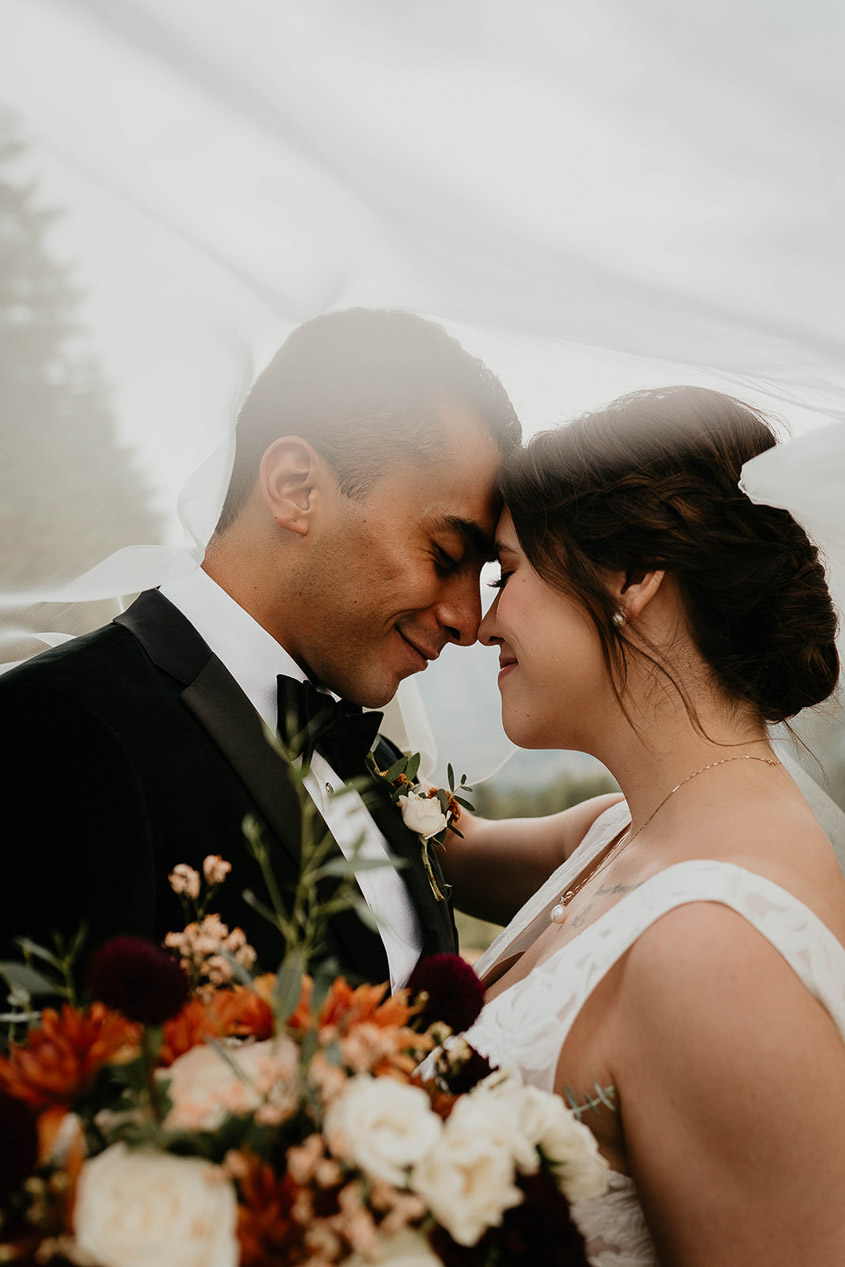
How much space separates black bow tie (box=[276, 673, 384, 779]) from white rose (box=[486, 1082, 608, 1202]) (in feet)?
3.89

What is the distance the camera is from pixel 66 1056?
0.97 meters

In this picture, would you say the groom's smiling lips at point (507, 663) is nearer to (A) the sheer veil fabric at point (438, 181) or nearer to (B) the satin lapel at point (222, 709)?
(B) the satin lapel at point (222, 709)

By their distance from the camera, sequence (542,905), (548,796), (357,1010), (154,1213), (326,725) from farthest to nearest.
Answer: (548,796) → (542,905) → (326,725) → (357,1010) → (154,1213)

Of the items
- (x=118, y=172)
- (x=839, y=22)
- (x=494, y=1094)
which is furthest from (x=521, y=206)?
(x=494, y=1094)

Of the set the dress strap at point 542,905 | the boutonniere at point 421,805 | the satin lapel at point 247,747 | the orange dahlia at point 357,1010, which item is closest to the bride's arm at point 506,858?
the dress strap at point 542,905

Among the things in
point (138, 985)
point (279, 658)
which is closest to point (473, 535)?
point (279, 658)

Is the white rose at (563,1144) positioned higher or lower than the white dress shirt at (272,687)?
higher

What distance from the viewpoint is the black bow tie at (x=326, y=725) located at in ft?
7.51

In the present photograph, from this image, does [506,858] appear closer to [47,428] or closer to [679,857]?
[679,857]

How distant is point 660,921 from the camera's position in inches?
66.8

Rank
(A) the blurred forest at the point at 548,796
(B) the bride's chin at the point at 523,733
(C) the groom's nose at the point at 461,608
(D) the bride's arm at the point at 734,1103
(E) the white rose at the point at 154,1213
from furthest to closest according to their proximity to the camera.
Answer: (A) the blurred forest at the point at 548,796 < (C) the groom's nose at the point at 461,608 < (B) the bride's chin at the point at 523,733 < (D) the bride's arm at the point at 734,1103 < (E) the white rose at the point at 154,1213

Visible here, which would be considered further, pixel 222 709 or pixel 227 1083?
pixel 222 709

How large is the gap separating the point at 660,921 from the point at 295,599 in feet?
4.31

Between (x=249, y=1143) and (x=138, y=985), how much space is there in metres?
0.19
